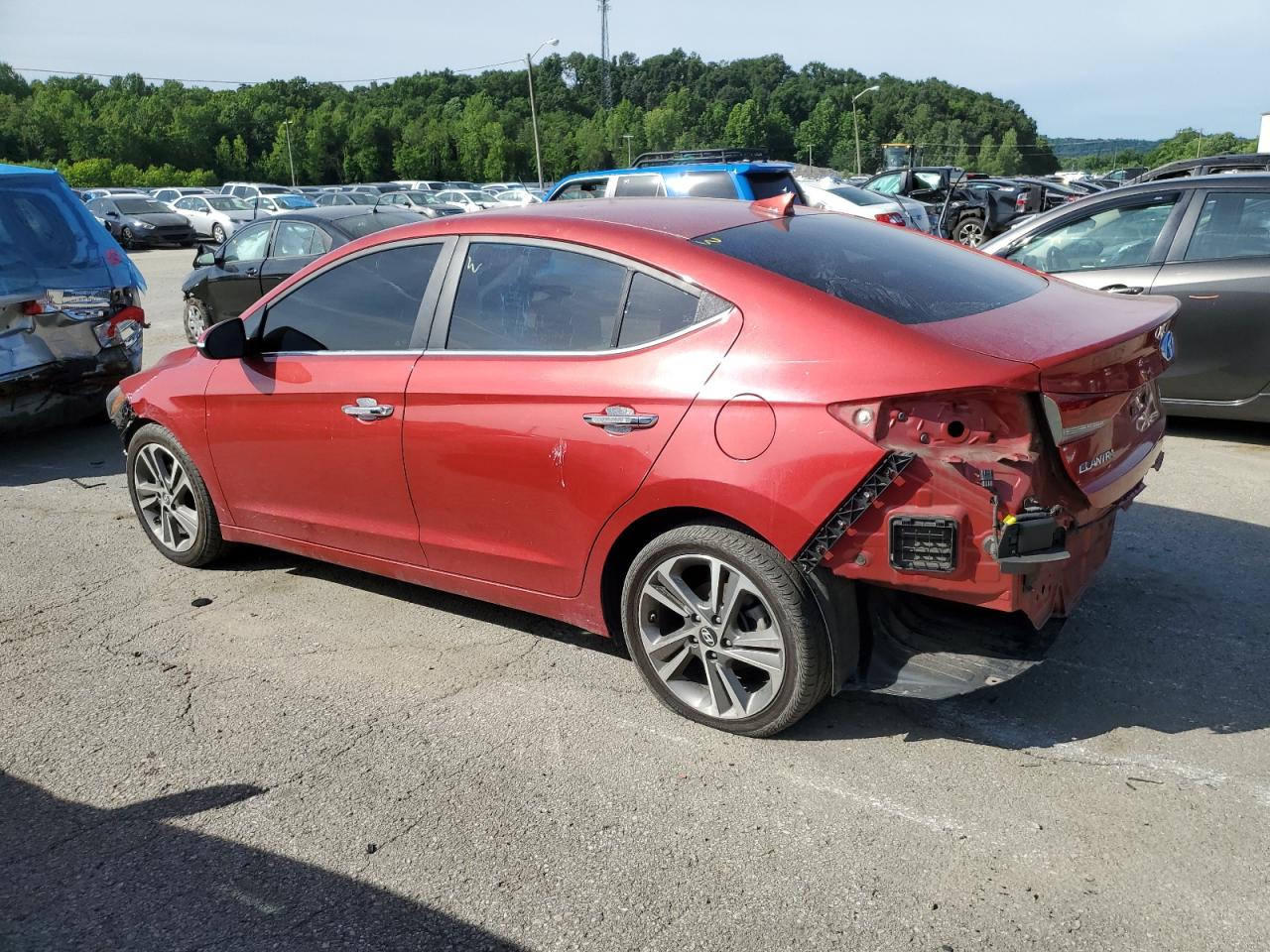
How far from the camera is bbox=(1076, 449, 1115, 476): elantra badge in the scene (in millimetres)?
3123

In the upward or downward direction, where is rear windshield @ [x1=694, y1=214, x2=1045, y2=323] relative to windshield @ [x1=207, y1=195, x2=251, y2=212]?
upward

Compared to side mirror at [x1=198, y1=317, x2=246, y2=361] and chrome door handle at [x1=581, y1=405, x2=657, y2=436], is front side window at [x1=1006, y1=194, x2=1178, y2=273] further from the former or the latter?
side mirror at [x1=198, y1=317, x2=246, y2=361]

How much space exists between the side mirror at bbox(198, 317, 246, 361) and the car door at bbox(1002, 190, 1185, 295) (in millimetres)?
5175

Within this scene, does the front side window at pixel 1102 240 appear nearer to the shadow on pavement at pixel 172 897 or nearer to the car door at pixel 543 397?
the car door at pixel 543 397

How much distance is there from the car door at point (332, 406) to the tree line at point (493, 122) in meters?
79.3

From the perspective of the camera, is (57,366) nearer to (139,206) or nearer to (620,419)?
(620,419)

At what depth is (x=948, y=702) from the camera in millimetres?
3676

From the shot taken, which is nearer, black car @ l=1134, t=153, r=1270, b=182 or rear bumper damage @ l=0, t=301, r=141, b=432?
rear bumper damage @ l=0, t=301, r=141, b=432

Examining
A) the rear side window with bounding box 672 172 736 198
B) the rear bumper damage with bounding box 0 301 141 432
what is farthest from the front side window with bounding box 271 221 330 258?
the rear side window with bounding box 672 172 736 198

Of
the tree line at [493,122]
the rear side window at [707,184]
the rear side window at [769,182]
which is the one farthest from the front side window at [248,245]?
the tree line at [493,122]

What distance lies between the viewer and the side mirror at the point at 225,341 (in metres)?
4.55

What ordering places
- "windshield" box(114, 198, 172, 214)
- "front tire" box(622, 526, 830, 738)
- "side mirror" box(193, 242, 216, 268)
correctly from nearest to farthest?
1. "front tire" box(622, 526, 830, 738)
2. "side mirror" box(193, 242, 216, 268)
3. "windshield" box(114, 198, 172, 214)

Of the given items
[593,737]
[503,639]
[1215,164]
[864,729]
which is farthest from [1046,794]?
[1215,164]

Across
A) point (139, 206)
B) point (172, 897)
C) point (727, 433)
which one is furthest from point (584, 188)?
point (139, 206)
